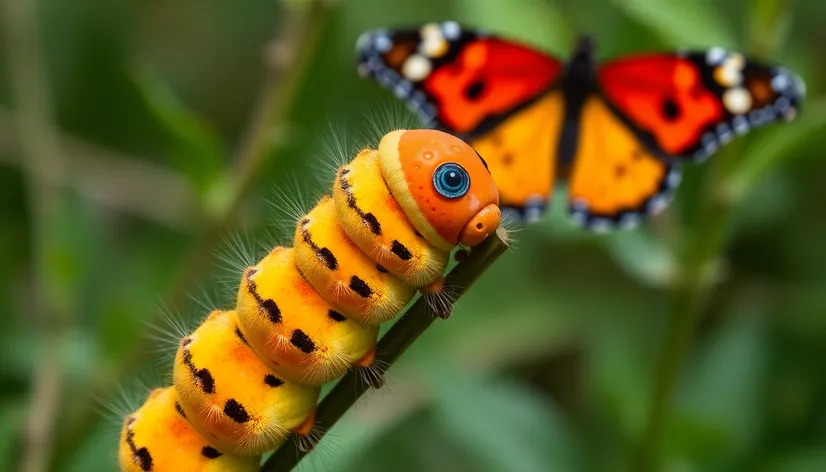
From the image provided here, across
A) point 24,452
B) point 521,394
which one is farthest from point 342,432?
point 24,452

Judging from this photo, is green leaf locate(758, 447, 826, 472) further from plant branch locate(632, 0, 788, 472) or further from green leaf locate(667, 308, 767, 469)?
plant branch locate(632, 0, 788, 472)

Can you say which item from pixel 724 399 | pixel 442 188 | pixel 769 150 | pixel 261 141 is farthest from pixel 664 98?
pixel 442 188

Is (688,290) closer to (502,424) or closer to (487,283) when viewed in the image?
(502,424)

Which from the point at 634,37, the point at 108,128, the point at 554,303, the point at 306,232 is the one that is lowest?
the point at 108,128

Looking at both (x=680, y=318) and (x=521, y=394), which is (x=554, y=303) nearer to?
(x=521, y=394)

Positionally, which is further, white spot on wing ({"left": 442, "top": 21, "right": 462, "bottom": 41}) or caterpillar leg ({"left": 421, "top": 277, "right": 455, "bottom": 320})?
white spot on wing ({"left": 442, "top": 21, "right": 462, "bottom": 41})

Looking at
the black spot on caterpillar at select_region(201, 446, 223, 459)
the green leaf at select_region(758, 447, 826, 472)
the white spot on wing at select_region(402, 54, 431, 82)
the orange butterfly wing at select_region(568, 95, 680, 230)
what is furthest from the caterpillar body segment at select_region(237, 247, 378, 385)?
the green leaf at select_region(758, 447, 826, 472)
